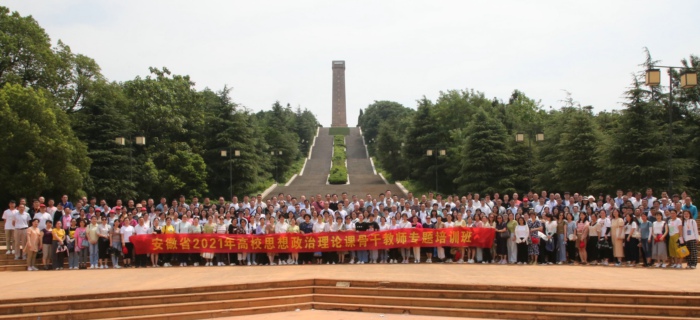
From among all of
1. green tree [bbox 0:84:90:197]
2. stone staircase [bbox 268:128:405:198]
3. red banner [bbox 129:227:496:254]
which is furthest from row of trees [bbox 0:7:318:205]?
red banner [bbox 129:227:496:254]

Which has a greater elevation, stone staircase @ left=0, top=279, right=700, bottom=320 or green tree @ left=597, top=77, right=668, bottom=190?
green tree @ left=597, top=77, right=668, bottom=190

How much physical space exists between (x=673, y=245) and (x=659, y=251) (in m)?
0.36

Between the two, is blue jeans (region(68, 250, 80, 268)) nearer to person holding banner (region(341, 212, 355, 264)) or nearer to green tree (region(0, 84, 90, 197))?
person holding banner (region(341, 212, 355, 264))

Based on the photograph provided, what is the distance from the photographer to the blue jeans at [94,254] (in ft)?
57.7

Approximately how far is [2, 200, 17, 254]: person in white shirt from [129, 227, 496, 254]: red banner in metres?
3.51

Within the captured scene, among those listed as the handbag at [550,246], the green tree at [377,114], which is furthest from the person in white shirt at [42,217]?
the green tree at [377,114]

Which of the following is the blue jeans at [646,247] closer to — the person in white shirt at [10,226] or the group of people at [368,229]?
the group of people at [368,229]

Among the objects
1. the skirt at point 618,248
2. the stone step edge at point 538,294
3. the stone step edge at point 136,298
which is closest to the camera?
the stone step edge at point 538,294

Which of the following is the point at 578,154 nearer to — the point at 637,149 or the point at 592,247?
the point at 637,149

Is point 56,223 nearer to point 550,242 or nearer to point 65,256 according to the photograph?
point 65,256

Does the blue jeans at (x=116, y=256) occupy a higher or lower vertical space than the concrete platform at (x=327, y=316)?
higher

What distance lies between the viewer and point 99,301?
1220 centimetres

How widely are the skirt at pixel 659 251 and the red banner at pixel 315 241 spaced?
12.6 ft

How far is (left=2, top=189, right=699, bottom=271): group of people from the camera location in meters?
16.5
